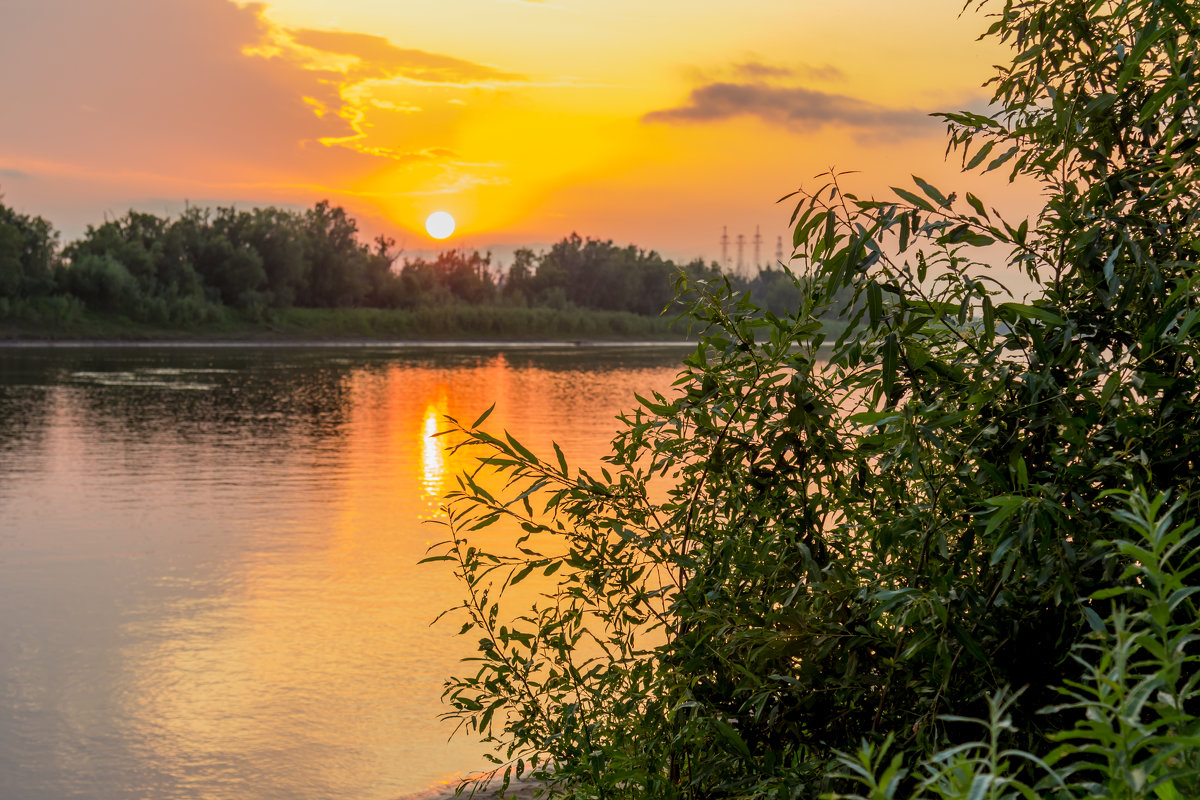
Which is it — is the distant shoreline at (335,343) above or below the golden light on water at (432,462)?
above

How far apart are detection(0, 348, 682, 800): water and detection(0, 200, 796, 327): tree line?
40471 mm

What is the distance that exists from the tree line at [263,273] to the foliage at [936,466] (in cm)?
5469

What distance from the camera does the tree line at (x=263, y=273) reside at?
237ft

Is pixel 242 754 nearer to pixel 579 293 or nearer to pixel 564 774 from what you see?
pixel 564 774

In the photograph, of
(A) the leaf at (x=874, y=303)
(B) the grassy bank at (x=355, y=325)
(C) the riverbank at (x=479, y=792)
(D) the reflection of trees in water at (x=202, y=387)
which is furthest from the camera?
(B) the grassy bank at (x=355, y=325)

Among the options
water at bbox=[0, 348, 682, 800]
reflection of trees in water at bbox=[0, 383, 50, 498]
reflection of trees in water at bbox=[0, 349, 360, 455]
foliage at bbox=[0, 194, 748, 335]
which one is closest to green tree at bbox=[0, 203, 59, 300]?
foliage at bbox=[0, 194, 748, 335]

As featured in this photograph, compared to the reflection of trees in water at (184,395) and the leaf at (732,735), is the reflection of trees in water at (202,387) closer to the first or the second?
the reflection of trees in water at (184,395)

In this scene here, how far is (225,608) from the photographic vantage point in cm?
973

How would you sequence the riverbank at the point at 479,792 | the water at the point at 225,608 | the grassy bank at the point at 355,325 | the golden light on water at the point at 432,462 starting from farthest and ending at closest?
the grassy bank at the point at 355,325
the golden light on water at the point at 432,462
the water at the point at 225,608
the riverbank at the point at 479,792

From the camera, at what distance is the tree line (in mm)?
72250

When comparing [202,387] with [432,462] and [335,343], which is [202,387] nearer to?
[432,462]

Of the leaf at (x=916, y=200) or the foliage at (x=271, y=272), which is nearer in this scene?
the leaf at (x=916, y=200)

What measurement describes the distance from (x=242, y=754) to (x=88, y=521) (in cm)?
818

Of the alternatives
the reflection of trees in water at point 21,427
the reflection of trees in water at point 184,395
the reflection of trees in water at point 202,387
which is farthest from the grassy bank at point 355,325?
the reflection of trees in water at point 21,427
